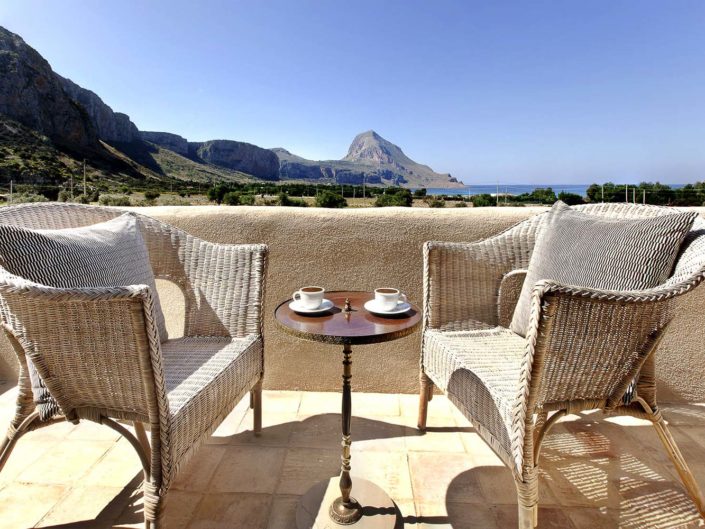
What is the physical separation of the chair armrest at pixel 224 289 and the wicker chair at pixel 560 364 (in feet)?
2.38

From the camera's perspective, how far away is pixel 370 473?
4.75 ft

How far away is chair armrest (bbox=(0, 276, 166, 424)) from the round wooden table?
0.35 m

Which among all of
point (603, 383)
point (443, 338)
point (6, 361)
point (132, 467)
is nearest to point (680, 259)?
point (603, 383)

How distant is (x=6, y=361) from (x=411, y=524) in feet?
7.29

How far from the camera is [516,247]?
5.70 feet

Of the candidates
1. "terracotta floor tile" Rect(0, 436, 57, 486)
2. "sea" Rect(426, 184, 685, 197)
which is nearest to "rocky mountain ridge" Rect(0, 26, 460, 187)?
"sea" Rect(426, 184, 685, 197)

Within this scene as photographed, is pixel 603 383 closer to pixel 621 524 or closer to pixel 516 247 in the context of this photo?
pixel 621 524

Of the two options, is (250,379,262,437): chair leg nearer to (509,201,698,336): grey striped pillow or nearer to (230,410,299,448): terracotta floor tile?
(230,410,299,448): terracotta floor tile

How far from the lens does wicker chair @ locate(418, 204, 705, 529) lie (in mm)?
942

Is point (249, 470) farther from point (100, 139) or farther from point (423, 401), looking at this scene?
point (100, 139)

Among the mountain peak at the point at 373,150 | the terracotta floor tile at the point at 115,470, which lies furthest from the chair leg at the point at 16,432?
the mountain peak at the point at 373,150

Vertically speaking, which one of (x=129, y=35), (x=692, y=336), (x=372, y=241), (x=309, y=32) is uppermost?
(x=309, y=32)

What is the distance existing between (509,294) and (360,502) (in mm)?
1057

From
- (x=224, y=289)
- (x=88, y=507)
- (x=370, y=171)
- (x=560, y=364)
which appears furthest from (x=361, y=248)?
(x=370, y=171)
